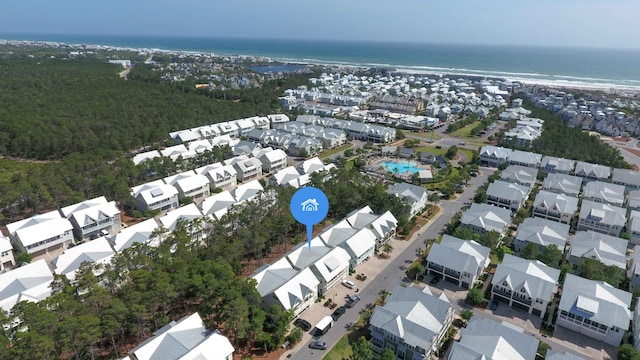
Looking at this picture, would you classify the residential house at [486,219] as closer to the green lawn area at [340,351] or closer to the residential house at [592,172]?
the green lawn area at [340,351]

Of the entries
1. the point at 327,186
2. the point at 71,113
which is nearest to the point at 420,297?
the point at 327,186

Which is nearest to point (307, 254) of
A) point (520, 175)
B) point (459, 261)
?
point (459, 261)

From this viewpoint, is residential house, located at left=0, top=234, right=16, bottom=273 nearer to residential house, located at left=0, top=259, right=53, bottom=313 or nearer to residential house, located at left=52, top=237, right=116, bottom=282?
residential house, located at left=0, top=259, right=53, bottom=313

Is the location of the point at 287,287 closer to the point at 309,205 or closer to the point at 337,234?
the point at 309,205

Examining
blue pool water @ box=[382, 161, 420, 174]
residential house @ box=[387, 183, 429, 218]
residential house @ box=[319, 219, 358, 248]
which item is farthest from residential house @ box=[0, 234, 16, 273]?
blue pool water @ box=[382, 161, 420, 174]

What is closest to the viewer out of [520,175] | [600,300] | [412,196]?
[600,300]

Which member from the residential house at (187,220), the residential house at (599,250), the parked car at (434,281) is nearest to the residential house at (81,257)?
the residential house at (187,220)
